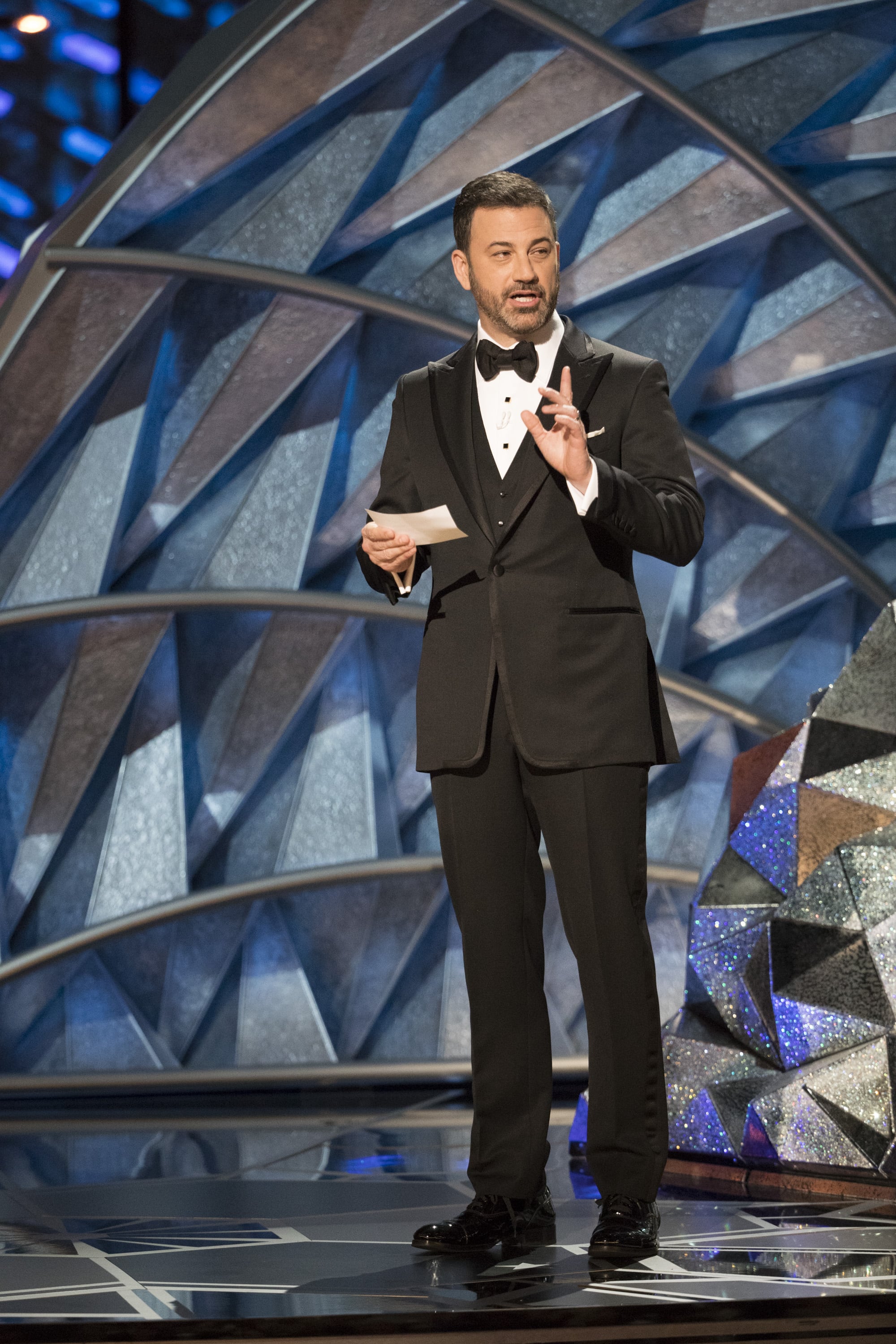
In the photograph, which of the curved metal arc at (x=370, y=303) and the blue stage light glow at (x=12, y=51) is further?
the blue stage light glow at (x=12, y=51)

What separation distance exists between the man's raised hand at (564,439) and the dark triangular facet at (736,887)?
294cm

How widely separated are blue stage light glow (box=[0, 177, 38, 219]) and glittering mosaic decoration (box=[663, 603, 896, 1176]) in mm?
6653

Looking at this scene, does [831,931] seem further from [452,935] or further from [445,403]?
[452,935]

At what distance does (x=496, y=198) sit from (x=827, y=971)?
3.14 meters

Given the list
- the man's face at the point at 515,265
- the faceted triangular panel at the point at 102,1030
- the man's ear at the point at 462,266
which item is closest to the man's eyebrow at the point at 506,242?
the man's face at the point at 515,265

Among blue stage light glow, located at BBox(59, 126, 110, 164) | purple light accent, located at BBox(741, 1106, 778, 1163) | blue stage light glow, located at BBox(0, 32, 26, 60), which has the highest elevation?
blue stage light glow, located at BBox(0, 32, 26, 60)

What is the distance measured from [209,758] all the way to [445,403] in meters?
6.14

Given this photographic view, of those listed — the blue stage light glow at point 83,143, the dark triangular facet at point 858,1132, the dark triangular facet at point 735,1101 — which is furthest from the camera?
the blue stage light glow at point 83,143

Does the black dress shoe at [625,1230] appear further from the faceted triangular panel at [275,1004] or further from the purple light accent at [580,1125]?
the faceted triangular panel at [275,1004]

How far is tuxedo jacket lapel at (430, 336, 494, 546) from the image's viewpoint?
11.5 feet

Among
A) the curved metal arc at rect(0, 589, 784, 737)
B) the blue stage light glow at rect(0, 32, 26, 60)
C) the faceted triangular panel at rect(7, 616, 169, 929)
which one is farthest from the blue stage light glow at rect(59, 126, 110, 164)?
the faceted triangular panel at rect(7, 616, 169, 929)

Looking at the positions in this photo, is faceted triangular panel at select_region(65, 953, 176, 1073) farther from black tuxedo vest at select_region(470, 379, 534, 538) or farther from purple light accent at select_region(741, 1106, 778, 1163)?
black tuxedo vest at select_region(470, 379, 534, 538)

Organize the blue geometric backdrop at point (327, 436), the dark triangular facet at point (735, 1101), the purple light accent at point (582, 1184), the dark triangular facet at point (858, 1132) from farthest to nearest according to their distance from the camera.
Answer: the blue geometric backdrop at point (327, 436), the dark triangular facet at point (735, 1101), the dark triangular facet at point (858, 1132), the purple light accent at point (582, 1184)

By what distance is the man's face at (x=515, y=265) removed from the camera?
3.35 m
